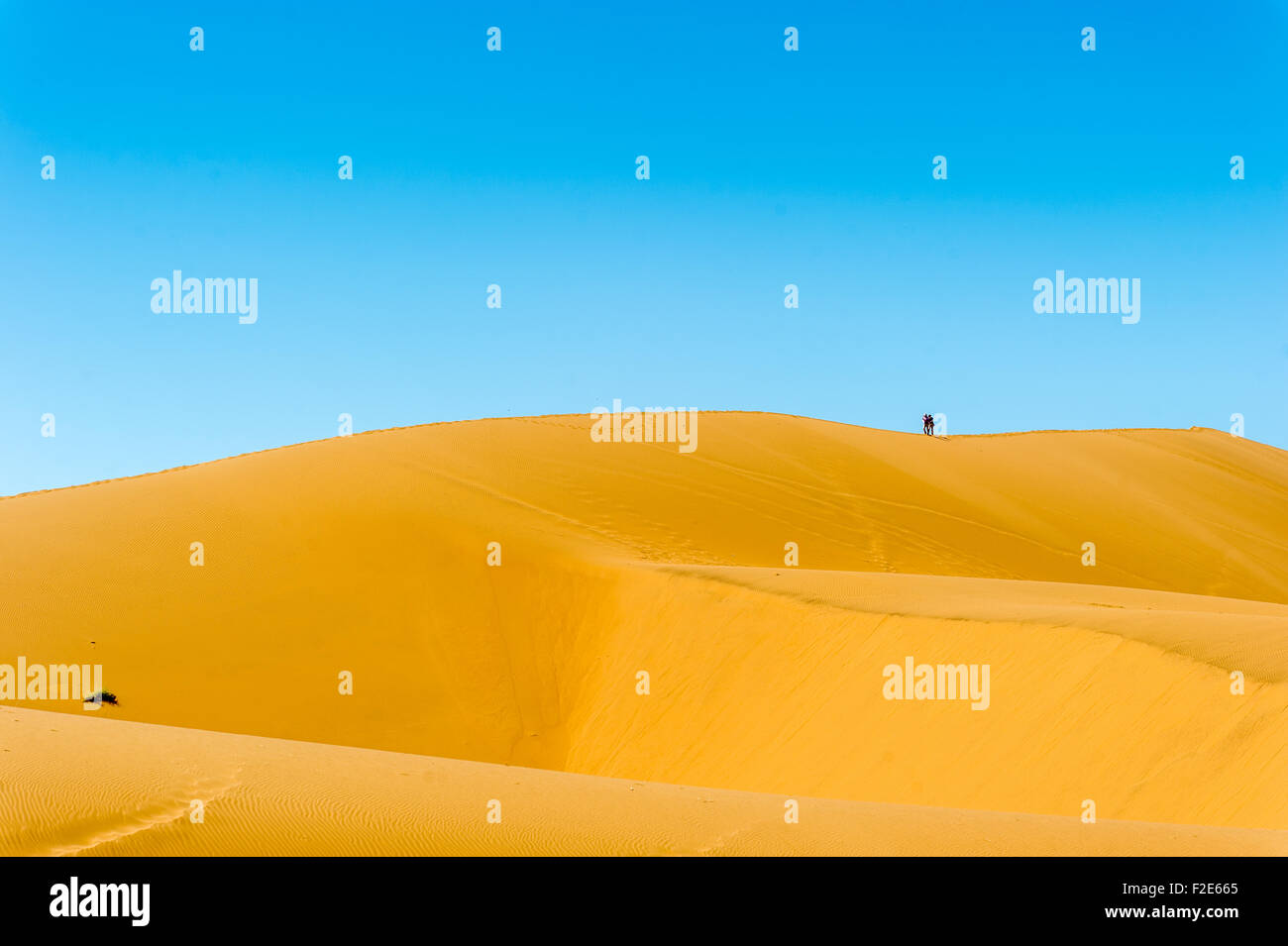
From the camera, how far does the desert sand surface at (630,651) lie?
810 centimetres

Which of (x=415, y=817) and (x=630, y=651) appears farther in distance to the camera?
(x=630, y=651)

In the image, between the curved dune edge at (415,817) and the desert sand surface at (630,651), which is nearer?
the curved dune edge at (415,817)

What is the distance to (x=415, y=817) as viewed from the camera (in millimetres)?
7590

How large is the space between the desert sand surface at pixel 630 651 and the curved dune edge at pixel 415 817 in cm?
4

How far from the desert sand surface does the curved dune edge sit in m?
0.04

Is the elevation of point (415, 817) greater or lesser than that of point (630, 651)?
lesser

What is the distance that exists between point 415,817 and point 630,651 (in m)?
14.0

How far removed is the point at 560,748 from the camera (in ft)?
66.1

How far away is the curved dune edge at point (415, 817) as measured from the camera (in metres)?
6.86

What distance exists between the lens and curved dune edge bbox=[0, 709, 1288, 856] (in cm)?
686
